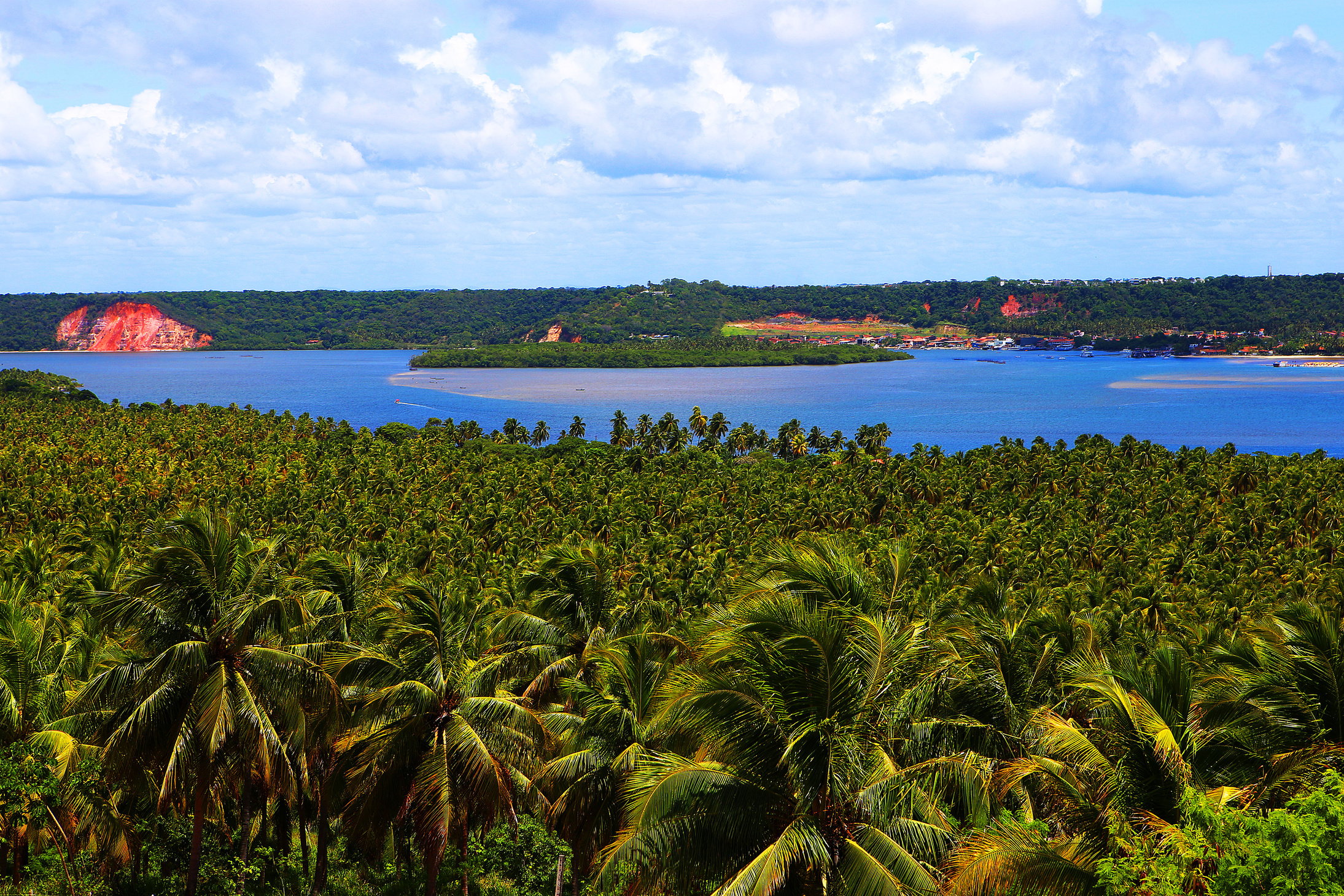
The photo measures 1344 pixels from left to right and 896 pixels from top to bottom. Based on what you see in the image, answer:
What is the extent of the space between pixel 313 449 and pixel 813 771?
344 feet

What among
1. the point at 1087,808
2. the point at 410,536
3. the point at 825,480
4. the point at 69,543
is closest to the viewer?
the point at 1087,808

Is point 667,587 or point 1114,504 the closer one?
point 667,587

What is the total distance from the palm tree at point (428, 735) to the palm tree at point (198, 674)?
120cm

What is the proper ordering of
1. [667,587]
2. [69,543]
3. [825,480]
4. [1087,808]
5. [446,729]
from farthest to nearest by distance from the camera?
1. [825,480]
2. [69,543]
3. [667,587]
4. [446,729]
5. [1087,808]

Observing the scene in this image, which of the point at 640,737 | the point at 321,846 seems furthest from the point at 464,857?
the point at 640,737

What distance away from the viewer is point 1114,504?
249ft

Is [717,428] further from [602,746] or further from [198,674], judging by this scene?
[198,674]

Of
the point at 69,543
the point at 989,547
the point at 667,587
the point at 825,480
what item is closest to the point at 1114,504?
the point at 989,547

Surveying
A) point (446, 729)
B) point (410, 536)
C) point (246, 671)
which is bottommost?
point (410, 536)

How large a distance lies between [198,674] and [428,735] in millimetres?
3354

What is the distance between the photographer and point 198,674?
15.5m

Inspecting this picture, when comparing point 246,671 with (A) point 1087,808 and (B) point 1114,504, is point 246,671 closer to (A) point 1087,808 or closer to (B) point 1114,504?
(A) point 1087,808

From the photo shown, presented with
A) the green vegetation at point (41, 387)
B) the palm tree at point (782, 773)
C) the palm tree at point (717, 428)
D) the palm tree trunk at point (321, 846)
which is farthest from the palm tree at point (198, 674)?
the green vegetation at point (41, 387)

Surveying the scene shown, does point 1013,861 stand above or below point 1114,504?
above
